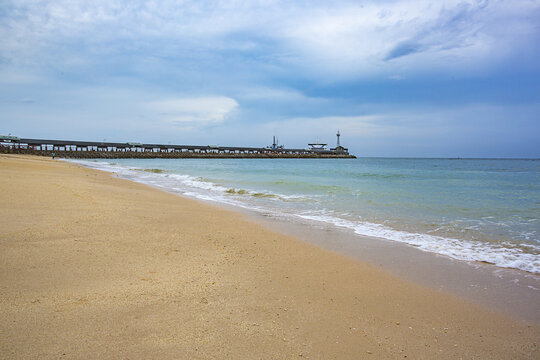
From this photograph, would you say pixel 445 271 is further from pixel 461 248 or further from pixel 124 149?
pixel 124 149

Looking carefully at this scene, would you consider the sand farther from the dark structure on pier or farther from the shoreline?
the dark structure on pier

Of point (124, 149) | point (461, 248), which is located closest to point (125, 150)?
point (124, 149)

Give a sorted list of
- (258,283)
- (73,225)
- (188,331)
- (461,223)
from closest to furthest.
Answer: (188,331)
(258,283)
(73,225)
(461,223)

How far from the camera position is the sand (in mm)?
2277

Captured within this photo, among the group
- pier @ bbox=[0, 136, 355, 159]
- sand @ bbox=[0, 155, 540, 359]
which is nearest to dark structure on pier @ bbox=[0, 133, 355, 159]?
pier @ bbox=[0, 136, 355, 159]

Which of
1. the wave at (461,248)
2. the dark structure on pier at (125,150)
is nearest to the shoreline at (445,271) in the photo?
the wave at (461,248)

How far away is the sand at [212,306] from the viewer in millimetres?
2277

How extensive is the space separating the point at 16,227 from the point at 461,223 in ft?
31.8

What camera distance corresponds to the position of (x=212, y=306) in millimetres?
2855

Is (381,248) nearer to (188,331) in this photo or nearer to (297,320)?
→ (297,320)

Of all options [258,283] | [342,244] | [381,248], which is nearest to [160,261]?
[258,283]

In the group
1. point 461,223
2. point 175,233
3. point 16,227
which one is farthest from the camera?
point 461,223

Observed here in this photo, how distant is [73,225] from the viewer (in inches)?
201

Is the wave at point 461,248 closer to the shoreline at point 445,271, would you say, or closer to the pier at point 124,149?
the shoreline at point 445,271
